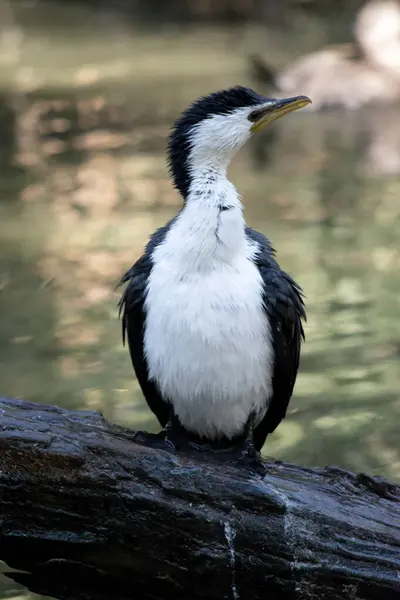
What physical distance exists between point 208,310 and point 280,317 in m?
0.36

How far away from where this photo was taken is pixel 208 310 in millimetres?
4473

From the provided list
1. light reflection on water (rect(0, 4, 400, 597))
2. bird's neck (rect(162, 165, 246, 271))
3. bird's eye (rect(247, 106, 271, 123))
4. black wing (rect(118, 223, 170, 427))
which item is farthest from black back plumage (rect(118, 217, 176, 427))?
light reflection on water (rect(0, 4, 400, 597))

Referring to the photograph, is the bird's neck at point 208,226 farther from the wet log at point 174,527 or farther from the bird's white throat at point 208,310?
the wet log at point 174,527

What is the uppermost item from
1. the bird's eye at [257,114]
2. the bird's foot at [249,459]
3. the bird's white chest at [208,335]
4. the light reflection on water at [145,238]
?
the light reflection on water at [145,238]

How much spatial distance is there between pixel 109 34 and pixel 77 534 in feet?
73.9

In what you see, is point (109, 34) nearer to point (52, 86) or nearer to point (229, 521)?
point (52, 86)

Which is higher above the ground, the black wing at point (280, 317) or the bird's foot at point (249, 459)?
the black wing at point (280, 317)

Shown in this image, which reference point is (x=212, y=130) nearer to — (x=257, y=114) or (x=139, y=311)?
(x=257, y=114)

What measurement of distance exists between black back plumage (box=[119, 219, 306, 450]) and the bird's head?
286 mm

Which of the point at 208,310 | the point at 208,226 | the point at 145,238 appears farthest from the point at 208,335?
the point at 145,238

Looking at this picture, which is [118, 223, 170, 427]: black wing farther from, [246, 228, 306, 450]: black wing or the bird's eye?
the bird's eye

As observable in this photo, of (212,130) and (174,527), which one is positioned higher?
(212,130)

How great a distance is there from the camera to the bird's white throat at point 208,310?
14.8 feet

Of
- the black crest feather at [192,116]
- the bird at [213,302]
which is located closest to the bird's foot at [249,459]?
the bird at [213,302]
